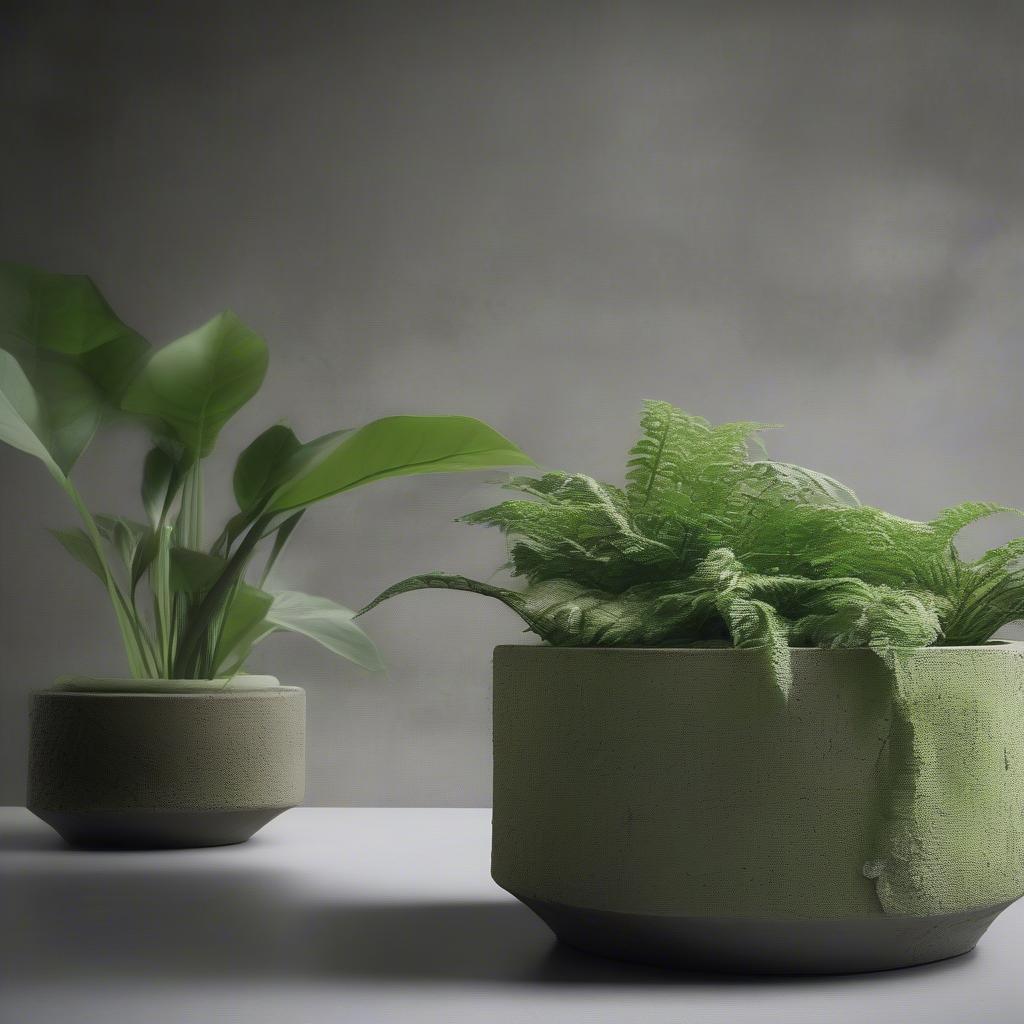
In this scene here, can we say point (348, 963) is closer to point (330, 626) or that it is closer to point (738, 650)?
point (738, 650)

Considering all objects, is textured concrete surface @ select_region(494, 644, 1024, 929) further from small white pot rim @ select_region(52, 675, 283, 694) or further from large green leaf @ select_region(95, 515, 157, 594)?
large green leaf @ select_region(95, 515, 157, 594)

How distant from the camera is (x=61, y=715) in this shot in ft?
3.48

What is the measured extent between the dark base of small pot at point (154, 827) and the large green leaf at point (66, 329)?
16.4 inches

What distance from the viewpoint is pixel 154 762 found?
104cm

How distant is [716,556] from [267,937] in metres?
0.37

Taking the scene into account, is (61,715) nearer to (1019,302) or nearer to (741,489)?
(741,489)

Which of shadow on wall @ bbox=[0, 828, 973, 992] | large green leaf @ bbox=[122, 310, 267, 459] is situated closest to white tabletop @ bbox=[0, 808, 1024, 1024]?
shadow on wall @ bbox=[0, 828, 973, 992]

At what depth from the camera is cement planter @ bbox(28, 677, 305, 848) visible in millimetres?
1044

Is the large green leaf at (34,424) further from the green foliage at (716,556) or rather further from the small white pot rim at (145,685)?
the green foliage at (716,556)

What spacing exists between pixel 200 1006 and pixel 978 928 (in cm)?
42

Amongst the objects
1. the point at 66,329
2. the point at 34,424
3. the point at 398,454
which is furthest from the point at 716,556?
the point at 66,329

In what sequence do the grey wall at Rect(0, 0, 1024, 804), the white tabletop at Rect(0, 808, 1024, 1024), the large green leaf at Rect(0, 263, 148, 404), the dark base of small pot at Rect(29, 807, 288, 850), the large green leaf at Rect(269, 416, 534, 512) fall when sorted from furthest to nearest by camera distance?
1. the grey wall at Rect(0, 0, 1024, 804)
2. the large green leaf at Rect(0, 263, 148, 404)
3. the dark base of small pot at Rect(29, 807, 288, 850)
4. the large green leaf at Rect(269, 416, 534, 512)
5. the white tabletop at Rect(0, 808, 1024, 1024)

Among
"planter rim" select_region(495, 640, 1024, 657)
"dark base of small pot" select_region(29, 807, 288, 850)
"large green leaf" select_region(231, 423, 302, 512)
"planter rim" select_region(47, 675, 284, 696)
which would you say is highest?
"large green leaf" select_region(231, 423, 302, 512)

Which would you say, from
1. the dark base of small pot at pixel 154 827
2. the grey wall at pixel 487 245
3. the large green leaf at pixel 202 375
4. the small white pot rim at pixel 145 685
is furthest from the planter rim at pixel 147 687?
the grey wall at pixel 487 245
